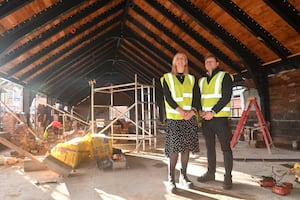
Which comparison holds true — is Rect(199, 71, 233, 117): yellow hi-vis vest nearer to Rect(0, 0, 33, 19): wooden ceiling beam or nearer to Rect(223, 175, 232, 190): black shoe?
Rect(223, 175, 232, 190): black shoe

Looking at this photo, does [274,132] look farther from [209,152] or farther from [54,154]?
[54,154]

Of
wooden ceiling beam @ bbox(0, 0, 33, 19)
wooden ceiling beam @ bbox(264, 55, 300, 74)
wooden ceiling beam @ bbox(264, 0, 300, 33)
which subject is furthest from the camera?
wooden ceiling beam @ bbox(264, 55, 300, 74)

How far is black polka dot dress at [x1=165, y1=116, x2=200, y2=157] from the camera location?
2.96 m

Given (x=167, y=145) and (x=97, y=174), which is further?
(x=97, y=174)

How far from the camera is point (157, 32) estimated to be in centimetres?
787

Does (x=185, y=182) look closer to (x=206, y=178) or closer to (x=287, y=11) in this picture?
(x=206, y=178)

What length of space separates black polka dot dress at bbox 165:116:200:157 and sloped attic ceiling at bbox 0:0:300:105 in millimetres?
3164

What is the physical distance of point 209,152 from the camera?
332cm

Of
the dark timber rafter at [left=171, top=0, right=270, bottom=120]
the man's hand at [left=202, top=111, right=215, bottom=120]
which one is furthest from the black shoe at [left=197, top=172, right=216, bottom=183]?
the dark timber rafter at [left=171, top=0, right=270, bottom=120]

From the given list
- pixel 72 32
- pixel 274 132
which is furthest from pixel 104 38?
pixel 274 132

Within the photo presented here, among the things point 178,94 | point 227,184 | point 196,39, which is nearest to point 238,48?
point 196,39

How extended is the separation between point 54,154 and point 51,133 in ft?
23.4

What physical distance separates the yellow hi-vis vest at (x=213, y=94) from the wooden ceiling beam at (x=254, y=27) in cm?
272

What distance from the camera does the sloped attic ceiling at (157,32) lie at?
5031 millimetres
